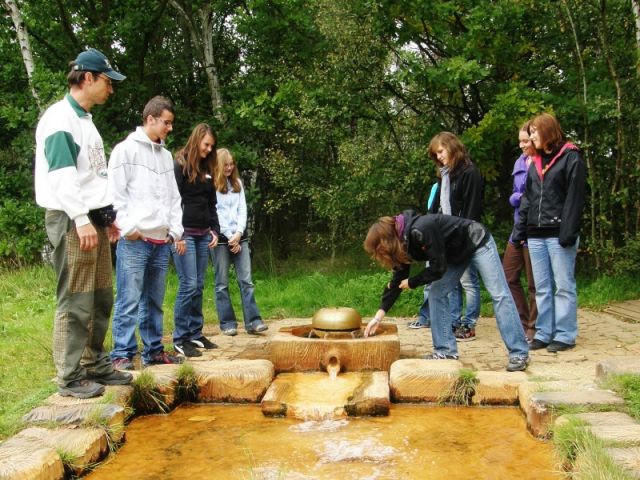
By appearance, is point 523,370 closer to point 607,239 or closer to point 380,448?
point 380,448

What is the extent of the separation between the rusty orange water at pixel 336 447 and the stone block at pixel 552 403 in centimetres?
8

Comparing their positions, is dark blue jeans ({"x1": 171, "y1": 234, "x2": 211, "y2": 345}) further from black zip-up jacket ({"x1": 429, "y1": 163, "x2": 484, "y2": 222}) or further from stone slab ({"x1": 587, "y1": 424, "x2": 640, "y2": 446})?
stone slab ({"x1": 587, "y1": 424, "x2": 640, "y2": 446})

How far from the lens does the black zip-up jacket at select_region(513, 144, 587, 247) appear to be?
16.8 ft

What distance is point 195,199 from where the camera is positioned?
5691 mm

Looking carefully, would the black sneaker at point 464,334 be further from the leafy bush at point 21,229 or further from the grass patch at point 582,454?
the leafy bush at point 21,229

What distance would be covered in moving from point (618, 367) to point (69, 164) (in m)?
3.45

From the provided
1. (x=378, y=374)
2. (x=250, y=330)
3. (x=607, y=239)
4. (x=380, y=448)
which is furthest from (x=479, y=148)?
(x=380, y=448)

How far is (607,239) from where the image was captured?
846 cm

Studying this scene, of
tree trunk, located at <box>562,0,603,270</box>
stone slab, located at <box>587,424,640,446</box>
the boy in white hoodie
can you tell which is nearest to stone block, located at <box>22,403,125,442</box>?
the boy in white hoodie

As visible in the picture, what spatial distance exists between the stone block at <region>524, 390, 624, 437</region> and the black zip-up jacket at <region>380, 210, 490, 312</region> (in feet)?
3.70

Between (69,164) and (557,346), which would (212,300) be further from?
(69,164)

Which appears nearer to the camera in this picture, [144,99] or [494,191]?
[494,191]

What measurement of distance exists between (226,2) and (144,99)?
2147 millimetres

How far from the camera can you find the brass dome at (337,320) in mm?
5082
